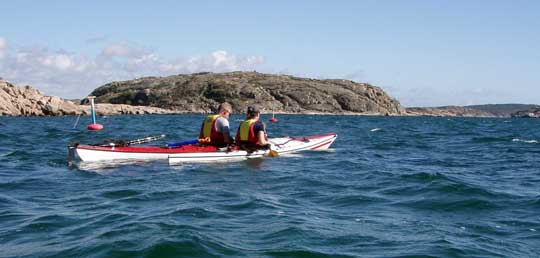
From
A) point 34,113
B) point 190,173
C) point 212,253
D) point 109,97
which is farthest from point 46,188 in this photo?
point 109,97

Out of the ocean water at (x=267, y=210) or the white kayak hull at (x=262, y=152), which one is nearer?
the ocean water at (x=267, y=210)

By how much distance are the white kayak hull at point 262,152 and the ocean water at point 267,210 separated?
1.84 ft

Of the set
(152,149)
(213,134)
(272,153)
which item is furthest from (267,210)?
(272,153)

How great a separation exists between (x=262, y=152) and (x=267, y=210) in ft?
28.2

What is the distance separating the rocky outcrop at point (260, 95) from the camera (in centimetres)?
12900

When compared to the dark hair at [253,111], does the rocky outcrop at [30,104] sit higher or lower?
higher

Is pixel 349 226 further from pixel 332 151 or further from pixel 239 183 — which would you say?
pixel 332 151

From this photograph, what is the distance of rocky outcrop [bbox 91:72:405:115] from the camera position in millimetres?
129000

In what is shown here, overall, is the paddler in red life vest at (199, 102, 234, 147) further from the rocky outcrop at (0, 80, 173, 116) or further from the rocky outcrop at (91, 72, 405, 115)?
the rocky outcrop at (91, 72, 405, 115)

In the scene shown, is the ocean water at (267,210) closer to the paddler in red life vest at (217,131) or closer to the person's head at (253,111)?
the paddler in red life vest at (217,131)

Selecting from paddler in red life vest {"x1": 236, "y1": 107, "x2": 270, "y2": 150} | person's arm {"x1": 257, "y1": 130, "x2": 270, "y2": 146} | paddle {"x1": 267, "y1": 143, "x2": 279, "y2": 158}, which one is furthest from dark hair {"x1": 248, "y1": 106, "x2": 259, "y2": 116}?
paddle {"x1": 267, "y1": 143, "x2": 279, "y2": 158}

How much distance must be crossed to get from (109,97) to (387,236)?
138924 mm

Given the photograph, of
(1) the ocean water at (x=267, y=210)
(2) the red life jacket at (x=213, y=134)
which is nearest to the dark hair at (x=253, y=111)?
(2) the red life jacket at (x=213, y=134)

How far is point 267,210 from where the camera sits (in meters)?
9.30
